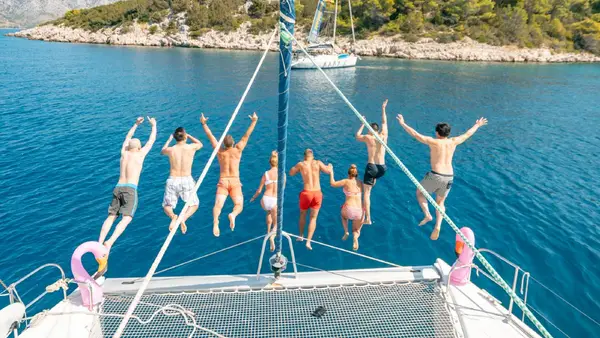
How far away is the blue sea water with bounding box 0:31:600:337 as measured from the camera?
10633 mm

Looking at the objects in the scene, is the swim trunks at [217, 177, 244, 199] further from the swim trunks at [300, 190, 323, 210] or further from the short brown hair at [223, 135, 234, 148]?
the swim trunks at [300, 190, 323, 210]

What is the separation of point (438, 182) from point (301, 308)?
5.07 meters

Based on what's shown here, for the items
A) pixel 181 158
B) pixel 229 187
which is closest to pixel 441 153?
pixel 229 187

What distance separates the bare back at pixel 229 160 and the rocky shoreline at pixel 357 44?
70081mm

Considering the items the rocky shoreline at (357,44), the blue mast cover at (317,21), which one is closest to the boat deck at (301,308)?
the blue mast cover at (317,21)

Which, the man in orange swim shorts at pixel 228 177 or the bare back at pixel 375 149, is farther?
the bare back at pixel 375 149

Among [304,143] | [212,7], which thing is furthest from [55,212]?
[212,7]

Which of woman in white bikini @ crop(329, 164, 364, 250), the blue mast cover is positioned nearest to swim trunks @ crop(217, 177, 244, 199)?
woman in white bikini @ crop(329, 164, 364, 250)

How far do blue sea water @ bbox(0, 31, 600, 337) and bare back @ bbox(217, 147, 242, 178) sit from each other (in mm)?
3188

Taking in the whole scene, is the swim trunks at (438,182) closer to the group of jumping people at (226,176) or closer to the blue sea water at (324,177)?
the group of jumping people at (226,176)

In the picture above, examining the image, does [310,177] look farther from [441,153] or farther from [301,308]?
[301,308]

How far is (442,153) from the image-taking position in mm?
8664

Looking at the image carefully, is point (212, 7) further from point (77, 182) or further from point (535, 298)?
point (535, 298)

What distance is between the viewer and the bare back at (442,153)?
339 inches
